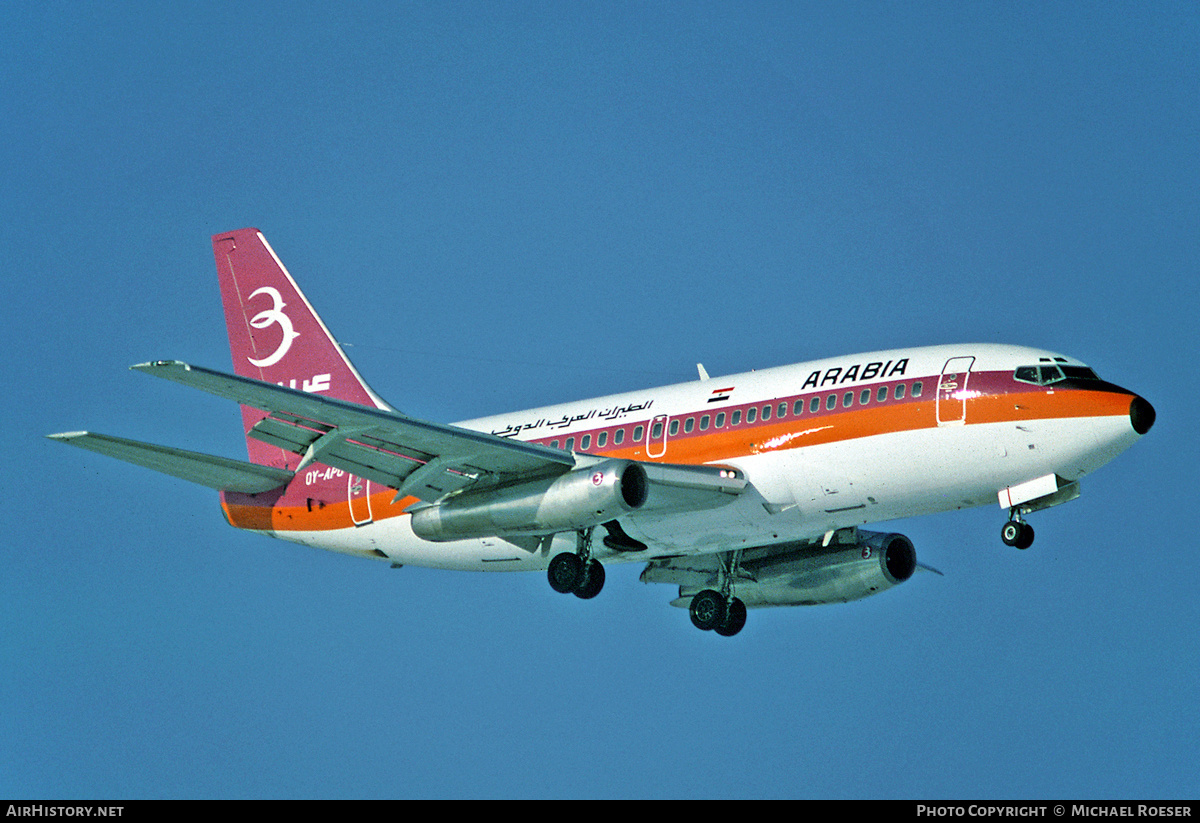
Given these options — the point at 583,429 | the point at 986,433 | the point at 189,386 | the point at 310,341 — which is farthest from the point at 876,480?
the point at 310,341

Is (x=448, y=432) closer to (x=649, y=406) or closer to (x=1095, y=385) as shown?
(x=649, y=406)

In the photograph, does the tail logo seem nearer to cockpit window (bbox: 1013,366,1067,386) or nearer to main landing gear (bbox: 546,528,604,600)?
main landing gear (bbox: 546,528,604,600)

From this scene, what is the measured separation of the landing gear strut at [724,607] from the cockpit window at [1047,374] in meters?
11.5

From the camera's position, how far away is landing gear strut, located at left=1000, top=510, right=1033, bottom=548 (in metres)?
39.8

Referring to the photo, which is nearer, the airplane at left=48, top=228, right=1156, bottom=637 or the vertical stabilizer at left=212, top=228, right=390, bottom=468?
the airplane at left=48, top=228, right=1156, bottom=637

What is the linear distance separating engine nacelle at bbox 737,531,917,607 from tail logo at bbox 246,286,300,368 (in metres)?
15.8

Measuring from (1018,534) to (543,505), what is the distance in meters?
11.1

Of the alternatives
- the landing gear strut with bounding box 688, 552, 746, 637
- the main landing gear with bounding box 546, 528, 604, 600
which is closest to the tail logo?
the main landing gear with bounding box 546, 528, 604, 600

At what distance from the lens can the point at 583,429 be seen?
45.1 metres

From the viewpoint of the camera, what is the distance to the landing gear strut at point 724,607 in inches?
1903

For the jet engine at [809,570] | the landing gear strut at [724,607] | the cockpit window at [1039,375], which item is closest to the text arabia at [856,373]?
the cockpit window at [1039,375]

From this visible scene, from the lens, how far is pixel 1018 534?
39.8 m

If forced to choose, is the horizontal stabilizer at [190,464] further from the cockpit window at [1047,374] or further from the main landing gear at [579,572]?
the cockpit window at [1047,374]
